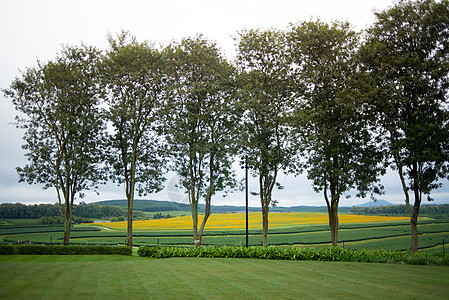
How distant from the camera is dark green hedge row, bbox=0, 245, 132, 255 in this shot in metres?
23.3

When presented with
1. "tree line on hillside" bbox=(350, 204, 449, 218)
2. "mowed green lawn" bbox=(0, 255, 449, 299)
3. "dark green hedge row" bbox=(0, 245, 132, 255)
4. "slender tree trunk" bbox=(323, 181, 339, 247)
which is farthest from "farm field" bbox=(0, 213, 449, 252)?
"mowed green lawn" bbox=(0, 255, 449, 299)

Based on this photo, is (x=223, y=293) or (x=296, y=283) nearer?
(x=223, y=293)

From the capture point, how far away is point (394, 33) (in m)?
25.4

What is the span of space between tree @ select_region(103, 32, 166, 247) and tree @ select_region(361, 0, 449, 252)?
1782 cm

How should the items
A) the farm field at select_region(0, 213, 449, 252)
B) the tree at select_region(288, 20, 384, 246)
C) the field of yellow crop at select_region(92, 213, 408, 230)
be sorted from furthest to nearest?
the field of yellow crop at select_region(92, 213, 408, 230) < the farm field at select_region(0, 213, 449, 252) < the tree at select_region(288, 20, 384, 246)

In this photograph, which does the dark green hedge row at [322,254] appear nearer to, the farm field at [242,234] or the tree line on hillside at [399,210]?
the farm field at [242,234]

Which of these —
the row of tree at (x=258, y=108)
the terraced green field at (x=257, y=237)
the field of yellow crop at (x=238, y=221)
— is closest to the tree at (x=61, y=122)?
the row of tree at (x=258, y=108)

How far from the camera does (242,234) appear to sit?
172 ft

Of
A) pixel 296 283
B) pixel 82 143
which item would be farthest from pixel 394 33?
pixel 82 143

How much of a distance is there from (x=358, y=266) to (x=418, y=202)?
1144 cm

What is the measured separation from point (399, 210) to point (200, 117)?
181ft

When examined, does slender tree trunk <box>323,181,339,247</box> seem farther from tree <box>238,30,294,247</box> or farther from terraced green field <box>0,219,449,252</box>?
terraced green field <box>0,219,449,252</box>

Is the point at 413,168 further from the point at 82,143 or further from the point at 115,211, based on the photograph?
the point at 115,211

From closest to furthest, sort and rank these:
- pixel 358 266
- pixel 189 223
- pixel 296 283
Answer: pixel 296 283 < pixel 358 266 < pixel 189 223
